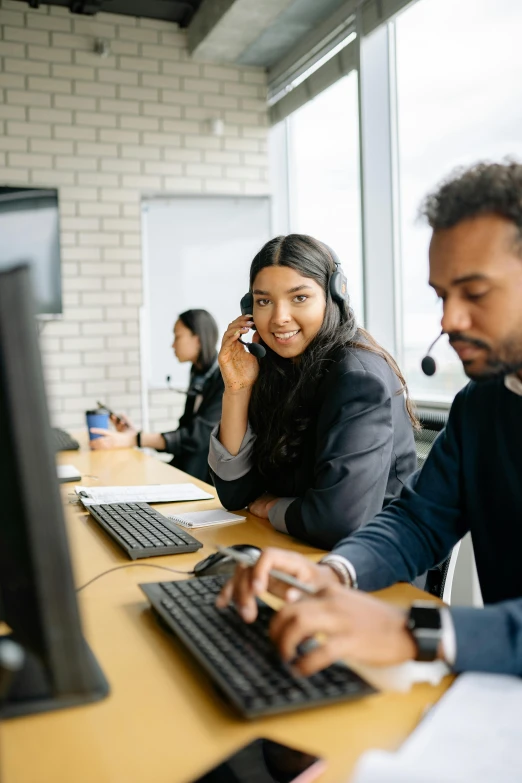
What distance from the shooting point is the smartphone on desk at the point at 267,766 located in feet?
1.94

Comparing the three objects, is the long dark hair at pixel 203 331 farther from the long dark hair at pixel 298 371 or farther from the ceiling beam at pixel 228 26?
the ceiling beam at pixel 228 26

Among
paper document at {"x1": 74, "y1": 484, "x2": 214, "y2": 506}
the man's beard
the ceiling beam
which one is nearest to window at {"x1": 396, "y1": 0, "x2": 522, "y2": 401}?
the ceiling beam

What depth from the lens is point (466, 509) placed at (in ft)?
4.00

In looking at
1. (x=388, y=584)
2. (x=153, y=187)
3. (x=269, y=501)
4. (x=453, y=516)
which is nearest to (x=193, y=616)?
(x=388, y=584)

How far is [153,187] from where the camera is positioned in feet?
14.3

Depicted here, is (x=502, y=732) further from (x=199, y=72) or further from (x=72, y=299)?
(x=199, y=72)

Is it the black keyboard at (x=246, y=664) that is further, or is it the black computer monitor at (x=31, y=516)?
the black keyboard at (x=246, y=664)

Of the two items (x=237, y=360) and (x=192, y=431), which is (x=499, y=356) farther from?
(x=192, y=431)

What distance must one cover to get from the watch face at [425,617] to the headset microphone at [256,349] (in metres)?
1.09

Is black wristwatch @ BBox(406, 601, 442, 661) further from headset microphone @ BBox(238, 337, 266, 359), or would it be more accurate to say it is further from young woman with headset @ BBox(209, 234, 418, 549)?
headset microphone @ BBox(238, 337, 266, 359)

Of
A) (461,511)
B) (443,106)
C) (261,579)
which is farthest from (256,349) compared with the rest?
(443,106)

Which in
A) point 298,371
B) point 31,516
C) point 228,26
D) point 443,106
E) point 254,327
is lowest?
Result: point 31,516

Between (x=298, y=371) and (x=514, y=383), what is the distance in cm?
72

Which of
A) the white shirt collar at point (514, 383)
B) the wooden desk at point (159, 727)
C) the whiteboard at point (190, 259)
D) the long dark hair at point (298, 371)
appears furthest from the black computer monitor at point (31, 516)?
the whiteboard at point (190, 259)
